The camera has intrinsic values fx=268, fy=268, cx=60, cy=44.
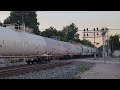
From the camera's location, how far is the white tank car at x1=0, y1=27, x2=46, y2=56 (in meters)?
20.0

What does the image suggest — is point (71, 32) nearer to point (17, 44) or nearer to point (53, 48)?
point (53, 48)

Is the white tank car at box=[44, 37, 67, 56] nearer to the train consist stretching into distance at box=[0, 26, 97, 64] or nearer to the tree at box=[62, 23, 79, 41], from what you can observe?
the train consist stretching into distance at box=[0, 26, 97, 64]

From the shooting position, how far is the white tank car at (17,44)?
2005 cm

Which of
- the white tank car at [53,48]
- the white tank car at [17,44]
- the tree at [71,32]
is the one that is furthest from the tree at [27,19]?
the white tank car at [17,44]

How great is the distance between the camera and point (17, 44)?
2239cm

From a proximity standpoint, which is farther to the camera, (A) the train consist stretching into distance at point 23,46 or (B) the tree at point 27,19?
(B) the tree at point 27,19

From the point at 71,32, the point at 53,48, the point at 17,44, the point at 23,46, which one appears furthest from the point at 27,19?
the point at 17,44

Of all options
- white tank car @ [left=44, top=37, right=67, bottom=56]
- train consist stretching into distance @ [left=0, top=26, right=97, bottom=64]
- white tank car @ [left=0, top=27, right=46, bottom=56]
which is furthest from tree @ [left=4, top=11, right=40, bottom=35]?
white tank car @ [left=0, top=27, right=46, bottom=56]

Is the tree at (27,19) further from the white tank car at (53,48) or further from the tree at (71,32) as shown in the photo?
the white tank car at (53,48)

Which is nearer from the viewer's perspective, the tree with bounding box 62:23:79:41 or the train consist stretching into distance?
the train consist stretching into distance
